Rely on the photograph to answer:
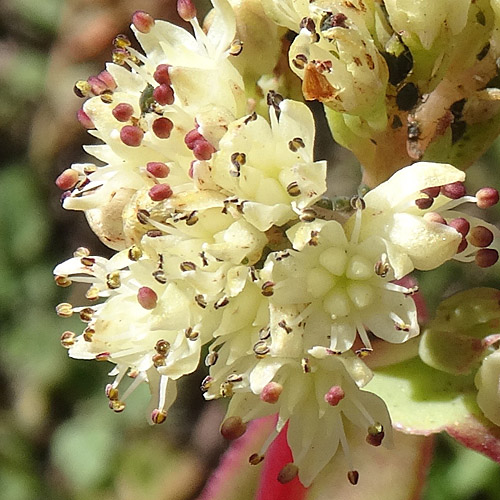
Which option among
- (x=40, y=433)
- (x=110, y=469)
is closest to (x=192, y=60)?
(x=110, y=469)

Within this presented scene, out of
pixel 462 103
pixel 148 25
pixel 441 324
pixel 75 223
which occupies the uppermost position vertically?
pixel 148 25

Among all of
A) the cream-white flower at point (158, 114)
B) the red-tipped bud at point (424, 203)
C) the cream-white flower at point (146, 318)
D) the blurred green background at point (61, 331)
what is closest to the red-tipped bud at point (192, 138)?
the cream-white flower at point (158, 114)

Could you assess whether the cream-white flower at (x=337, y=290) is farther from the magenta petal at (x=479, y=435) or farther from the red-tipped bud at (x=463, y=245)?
the magenta petal at (x=479, y=435)

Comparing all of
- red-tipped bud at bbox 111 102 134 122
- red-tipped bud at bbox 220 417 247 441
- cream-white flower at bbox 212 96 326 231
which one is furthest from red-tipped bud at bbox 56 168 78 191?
red-tipped bud at bbox 220 417 247 441

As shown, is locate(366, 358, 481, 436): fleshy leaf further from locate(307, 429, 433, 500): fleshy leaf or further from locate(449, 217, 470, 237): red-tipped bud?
locate(449, 217, 470, 237): red-tipped bud

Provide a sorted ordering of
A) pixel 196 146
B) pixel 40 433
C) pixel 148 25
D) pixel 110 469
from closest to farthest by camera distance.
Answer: pixel 196 146
pixel 148 25
pixel 110 469
pixel 40 433

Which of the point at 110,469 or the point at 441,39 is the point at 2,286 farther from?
the point at 441,39

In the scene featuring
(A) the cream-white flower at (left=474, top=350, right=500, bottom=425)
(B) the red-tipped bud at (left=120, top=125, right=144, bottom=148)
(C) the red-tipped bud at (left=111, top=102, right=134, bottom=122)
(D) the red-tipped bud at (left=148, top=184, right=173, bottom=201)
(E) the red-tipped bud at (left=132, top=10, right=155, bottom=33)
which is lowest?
(A) the cream-white flower at (left=474, top=350, right=500, bottom=425)
